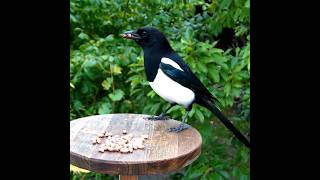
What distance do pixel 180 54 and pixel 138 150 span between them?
90 cm

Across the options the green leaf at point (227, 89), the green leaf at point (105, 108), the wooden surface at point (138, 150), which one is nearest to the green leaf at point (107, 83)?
the green leaf at point (105, 108)

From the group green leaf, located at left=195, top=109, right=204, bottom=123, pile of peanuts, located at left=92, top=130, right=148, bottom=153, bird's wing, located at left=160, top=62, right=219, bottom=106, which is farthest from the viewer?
green leaf, located at left=195, top=109, right=204, bottom=123

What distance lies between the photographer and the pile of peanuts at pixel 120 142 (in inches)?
61.6

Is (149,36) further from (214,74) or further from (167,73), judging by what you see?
(214,74)

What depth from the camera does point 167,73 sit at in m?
1.80

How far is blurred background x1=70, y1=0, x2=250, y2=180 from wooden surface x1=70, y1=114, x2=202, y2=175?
1.16 ft

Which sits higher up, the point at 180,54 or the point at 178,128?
the point at 180,54

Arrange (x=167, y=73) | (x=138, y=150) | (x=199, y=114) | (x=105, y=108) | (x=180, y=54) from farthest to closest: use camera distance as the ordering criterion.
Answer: (x=105, y=108), (x=180, y=54), (x=199, y=114), (x=167, y=73), (x=138, y=150)

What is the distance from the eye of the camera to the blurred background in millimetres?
2273

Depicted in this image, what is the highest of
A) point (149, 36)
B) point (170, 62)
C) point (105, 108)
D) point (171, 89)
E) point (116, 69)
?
point (149, 36)

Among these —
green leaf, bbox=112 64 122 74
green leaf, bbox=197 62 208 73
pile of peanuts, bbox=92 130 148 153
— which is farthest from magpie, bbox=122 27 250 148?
green leaf, bbox=112 64 122 74

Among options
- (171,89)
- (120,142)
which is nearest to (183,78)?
(171,89)

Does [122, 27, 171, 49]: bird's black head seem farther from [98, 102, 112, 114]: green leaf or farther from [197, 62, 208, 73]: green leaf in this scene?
[98, 102, 112, 114]: green leaf
